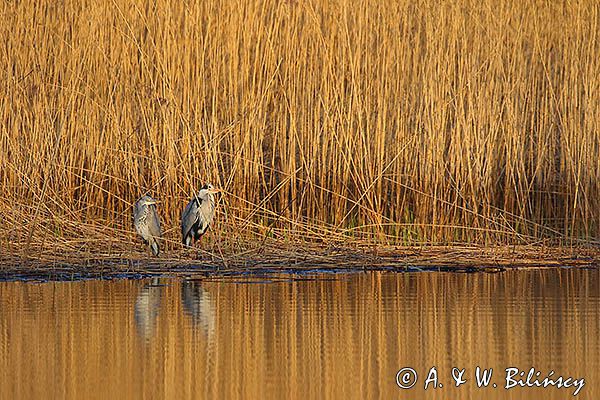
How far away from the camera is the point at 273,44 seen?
10688 millimetres

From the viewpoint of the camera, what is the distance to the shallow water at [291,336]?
205 inches

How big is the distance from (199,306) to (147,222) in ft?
7.42

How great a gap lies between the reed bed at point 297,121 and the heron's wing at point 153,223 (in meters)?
0.41

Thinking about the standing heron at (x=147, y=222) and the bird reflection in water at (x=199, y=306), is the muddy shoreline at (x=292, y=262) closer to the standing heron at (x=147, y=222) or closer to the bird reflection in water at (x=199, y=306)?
the standing heron at (x=147, y=222)

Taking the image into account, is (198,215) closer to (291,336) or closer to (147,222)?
(147,222)

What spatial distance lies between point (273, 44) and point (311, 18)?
0.35 metres

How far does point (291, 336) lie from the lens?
6.35 meters

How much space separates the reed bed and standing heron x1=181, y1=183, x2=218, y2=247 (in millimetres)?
183

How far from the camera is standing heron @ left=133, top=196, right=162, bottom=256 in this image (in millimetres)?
9570

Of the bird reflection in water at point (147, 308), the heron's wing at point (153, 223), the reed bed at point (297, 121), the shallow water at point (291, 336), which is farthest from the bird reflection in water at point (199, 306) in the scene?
the reed bed at point (297, 121)

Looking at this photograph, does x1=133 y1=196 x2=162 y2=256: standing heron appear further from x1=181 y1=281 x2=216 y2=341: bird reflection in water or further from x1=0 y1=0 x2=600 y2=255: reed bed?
x1=181 y1=281 x2=216 y2=341: bird reflection in water

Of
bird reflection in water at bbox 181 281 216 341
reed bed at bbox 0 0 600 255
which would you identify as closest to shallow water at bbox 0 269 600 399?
bird reflection in water at bbox 181 281 216 341

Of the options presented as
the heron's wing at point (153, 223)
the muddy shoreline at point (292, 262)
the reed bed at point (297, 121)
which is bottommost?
the muddy shoreline at point (292, 262)

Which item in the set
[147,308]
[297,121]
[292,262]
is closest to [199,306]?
[147,308]
